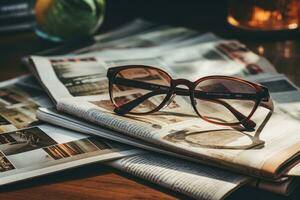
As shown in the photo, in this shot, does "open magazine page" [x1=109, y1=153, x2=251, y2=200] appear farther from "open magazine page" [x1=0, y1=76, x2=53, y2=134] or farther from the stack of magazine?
"open magazine page" [x1=0, y1=76, x2=53, y2=134]

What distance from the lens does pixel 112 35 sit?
1042 mm

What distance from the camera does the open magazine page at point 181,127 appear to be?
0.55 meters

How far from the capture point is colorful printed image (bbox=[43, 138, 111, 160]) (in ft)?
2.02

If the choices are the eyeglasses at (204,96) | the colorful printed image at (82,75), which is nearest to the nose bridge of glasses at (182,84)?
the eyeglasses at (204,96)

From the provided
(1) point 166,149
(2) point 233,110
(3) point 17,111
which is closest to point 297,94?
(2) point 233,110

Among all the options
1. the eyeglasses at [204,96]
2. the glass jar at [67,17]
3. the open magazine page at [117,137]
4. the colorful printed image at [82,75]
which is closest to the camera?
the open magazine page at [117,137]

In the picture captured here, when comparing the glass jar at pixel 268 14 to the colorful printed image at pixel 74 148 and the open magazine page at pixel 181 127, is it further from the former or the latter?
the colorful printed image at pixel 74 148

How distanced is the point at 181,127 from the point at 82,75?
0.22 meters

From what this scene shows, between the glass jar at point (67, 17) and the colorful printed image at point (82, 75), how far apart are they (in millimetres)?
128

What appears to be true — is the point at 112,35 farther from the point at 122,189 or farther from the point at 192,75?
the point at 122,189

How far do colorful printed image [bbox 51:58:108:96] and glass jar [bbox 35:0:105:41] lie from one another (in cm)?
13

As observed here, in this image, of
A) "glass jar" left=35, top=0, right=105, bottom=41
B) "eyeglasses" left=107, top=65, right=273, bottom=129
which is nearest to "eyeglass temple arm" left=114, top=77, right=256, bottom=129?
"eyeglasses" left=107, top=65, right=273, bottom=129

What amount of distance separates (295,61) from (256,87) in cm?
29

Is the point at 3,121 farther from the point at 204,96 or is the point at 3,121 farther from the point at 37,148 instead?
the point at 204,96
